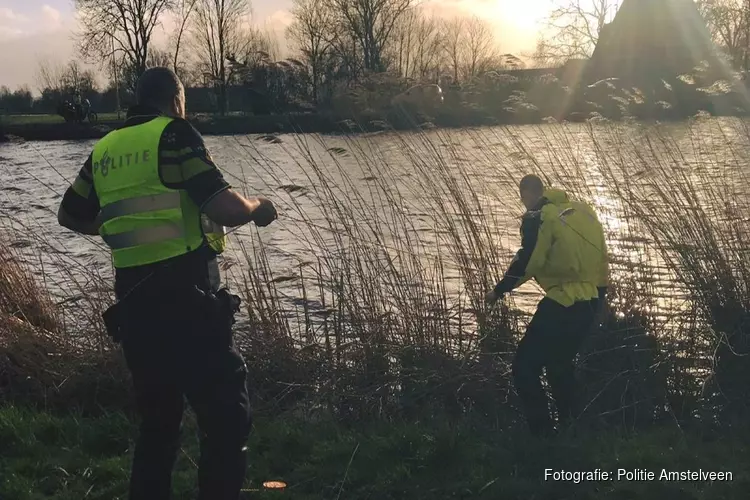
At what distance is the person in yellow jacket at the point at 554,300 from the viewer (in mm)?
4473

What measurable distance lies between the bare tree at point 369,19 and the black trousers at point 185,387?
51.3 meters

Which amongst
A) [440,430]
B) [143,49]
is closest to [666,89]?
[440,430]

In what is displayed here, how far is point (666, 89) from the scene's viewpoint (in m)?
6.66

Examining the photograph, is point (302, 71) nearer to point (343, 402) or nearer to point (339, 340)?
point (339, 340)

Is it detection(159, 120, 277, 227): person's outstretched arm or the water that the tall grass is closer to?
the water

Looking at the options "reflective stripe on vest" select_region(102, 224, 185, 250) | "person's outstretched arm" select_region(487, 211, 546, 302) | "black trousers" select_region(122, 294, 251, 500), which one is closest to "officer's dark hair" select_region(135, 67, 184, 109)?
"reflective stripe on vest" select_region(102, 224, 185, 250)

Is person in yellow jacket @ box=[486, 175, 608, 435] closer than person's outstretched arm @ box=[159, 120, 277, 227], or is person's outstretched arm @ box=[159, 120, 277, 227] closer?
person's outstretched arm @ box=[159, 120, 277, 227]

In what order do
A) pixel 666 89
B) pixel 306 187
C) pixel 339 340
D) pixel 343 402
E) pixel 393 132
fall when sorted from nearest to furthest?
pixel 343 402
pixel 339 340
pixel 306 187
pixel 393 132
pixel 666 89

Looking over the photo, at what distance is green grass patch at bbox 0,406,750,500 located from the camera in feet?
11.9

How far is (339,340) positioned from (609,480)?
221 centimetres

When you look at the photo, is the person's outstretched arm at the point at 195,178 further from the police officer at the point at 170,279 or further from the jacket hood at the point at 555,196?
the jacket hood at the point at 555,196

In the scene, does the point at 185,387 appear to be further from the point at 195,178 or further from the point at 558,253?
the point at 558,253

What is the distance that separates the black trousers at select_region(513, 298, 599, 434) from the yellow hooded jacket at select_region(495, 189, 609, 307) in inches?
3.5

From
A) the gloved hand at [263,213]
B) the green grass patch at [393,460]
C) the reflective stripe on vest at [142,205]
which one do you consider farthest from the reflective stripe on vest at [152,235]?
the green grass patch at [393,460]
